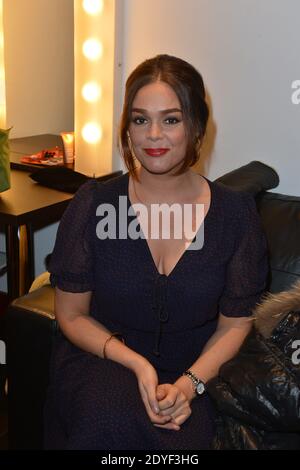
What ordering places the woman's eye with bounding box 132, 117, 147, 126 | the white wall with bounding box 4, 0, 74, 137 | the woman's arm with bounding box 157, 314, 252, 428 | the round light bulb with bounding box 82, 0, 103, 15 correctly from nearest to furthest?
the woman's arm with bounding box 157, 314, 252, 428 → the woman's eye with bounding box 132, 117, 147, 126 → the round light bulb with bounding box 82, 0, 103, 15 → the white wall with bounding box 4, 0, 74, 137

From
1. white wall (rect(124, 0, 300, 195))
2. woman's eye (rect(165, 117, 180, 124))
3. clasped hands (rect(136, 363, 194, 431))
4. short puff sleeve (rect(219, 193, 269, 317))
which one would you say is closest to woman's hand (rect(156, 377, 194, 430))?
clasped hands (rect(136, 363, 194, 431))

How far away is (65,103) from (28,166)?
1.17 ft

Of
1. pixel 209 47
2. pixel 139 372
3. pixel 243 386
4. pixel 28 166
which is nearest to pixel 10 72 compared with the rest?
pixel 28 166

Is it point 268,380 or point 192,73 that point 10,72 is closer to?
point 192,73

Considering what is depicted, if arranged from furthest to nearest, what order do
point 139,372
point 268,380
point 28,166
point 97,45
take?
1. point 28,166
2. point 97,45
3. point 139,372
4. point 268,380

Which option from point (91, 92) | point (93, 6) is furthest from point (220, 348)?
point (93, 6)

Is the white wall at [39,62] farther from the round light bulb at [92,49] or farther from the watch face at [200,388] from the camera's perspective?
the watch face at [200,388]

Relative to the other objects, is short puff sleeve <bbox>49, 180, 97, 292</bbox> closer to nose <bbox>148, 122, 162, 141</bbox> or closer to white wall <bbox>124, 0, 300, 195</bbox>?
nose <bbox>148, 122, 162, 141</bbox>

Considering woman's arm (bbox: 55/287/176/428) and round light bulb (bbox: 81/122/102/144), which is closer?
woman's arm (bbox: 55/287/176/428)

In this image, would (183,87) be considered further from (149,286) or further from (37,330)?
(37,330)

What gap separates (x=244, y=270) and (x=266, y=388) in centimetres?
29

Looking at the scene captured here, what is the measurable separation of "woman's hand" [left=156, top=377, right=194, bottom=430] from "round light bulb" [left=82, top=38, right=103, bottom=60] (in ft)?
3.41

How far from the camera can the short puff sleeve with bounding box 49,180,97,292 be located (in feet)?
3.62
